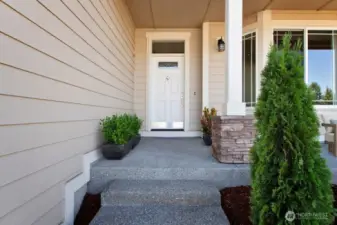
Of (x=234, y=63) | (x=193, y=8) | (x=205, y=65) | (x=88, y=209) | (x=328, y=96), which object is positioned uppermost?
(x=193, y=8)

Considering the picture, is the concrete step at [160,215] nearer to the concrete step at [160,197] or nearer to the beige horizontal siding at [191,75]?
the concrete step at [160,197]

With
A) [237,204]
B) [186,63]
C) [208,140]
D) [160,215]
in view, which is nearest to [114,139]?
[160,215]

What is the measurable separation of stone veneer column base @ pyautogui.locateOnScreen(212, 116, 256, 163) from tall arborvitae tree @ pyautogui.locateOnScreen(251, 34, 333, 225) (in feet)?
4.51

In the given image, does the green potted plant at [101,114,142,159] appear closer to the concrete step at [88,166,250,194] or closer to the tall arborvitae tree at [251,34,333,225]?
the concrete step at [88,166,250,194]

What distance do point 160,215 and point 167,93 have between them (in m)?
4.29

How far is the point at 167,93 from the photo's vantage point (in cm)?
613

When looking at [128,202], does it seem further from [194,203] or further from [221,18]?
[221,18]

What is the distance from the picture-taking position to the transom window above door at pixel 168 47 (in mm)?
6160

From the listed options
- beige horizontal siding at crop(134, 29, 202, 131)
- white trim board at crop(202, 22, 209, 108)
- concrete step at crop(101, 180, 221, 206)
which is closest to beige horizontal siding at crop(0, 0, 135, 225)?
concrete step at crop(101, 180, 221, 206)

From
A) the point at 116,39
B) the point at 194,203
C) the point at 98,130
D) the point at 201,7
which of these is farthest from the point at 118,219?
the point at 201,7

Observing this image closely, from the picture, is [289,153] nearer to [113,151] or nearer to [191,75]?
[113,151]

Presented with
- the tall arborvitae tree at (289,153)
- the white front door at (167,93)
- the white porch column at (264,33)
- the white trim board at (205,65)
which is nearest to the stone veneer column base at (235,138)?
the tall arborvitae tree at (289,153)

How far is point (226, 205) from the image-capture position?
2.37 meters

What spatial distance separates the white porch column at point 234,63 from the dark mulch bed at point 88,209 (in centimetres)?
183
